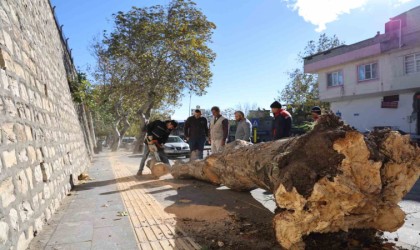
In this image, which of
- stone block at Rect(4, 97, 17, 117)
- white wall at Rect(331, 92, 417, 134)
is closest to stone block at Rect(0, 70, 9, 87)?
stone block at Rect(4, 97, 17, 117)

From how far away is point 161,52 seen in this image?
1903 cm

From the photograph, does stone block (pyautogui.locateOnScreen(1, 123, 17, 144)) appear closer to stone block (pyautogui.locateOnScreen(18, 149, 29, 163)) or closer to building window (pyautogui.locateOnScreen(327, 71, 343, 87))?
stone block (pyautogui.locateOnScreen(18, 149, 29, 163))

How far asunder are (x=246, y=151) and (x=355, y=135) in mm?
2181

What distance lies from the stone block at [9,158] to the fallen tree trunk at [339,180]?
227 cm

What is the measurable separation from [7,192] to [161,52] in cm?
1712

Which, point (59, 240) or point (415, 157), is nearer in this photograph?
point (415, 157)

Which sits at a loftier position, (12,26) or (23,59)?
(12,26)

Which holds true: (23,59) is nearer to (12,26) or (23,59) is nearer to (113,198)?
(12,26)

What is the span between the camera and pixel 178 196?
5496 mm

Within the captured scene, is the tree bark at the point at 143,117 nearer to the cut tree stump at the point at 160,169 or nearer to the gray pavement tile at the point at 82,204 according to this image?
the cut tree stump at the point at 160,169

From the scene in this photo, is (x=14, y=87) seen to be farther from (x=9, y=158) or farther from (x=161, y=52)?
(x=161, y=52)

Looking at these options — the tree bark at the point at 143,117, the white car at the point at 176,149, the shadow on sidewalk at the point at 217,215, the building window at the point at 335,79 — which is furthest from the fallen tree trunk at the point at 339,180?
the building window at the point at 335,79

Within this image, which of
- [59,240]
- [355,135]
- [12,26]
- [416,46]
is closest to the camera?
[355,135]

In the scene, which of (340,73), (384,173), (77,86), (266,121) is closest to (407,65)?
(340,73)
